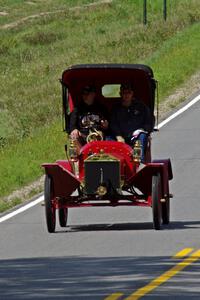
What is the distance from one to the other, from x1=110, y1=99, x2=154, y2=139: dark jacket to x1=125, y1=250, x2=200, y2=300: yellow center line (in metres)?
3.70

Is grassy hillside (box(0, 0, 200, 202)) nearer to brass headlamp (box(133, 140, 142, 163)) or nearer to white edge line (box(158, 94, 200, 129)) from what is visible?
white edge line (box(158, 94, 200, 129))

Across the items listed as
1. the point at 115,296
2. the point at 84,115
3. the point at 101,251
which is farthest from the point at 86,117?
the point at 115,296

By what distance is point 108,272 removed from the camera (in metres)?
12.8

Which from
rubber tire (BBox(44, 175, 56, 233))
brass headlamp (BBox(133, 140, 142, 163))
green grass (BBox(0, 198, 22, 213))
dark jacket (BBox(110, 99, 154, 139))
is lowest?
green grass (BBox(0, 198, 22, 213))

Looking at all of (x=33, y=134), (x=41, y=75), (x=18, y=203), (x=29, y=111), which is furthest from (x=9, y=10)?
(x=18, y=203)

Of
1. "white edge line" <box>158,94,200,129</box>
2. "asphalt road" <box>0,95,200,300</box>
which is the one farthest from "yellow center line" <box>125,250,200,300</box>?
"white edge line" <box>158,94,200,129</box>

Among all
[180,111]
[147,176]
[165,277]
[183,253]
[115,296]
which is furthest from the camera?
[180,111]

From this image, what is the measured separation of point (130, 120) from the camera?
18.0m

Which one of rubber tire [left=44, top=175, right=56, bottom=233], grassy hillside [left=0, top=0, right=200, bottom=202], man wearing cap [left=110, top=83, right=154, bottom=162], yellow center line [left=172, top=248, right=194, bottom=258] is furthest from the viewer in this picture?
grassy hillside [left=0, top=0, right=200, bottom=202]

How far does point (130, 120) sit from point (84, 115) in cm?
68

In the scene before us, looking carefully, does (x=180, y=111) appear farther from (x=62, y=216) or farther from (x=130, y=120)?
(x=62, y=216)

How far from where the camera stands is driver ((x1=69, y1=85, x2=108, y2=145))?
17.9 m

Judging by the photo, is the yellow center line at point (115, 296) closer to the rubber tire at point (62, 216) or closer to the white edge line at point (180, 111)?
the rubber tire at point (62, 216)

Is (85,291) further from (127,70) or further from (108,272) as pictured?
(127,70)
